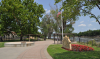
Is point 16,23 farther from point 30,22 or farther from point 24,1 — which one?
point 24,1

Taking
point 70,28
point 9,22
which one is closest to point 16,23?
point 9,22

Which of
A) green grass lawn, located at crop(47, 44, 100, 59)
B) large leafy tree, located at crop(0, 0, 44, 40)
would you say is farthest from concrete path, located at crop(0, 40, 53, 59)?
large leafy tree, located at crop(0, 0, 44, 40)

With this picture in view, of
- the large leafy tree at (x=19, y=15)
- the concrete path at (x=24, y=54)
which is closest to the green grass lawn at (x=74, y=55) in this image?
the concrete path at (x=24, y=54)

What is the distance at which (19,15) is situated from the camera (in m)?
28.0

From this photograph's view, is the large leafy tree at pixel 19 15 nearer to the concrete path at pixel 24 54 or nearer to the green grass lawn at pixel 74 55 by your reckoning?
the concrete path at pixel 24 54

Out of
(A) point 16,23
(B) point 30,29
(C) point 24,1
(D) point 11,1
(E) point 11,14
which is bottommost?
(B) point 30,29

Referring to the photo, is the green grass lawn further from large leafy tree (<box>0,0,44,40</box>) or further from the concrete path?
large leafy tree (<box>0,0,44,40</box>)

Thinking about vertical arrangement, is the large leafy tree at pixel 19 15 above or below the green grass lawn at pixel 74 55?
above

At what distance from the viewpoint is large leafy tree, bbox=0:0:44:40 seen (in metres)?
26.6

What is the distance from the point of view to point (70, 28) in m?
40.2

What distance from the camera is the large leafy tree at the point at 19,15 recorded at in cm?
2664

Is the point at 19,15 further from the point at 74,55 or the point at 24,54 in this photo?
the point at 74,55

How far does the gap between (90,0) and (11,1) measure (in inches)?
959

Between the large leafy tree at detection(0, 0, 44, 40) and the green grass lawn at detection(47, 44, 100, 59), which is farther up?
the large leafy tree at detection(0, 0, 44, 40)
